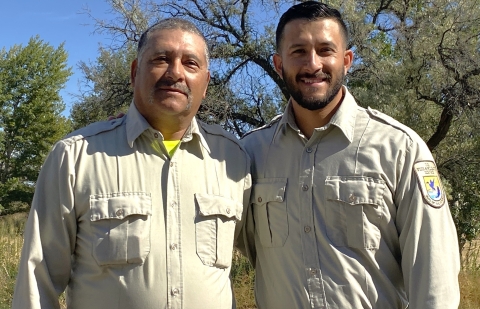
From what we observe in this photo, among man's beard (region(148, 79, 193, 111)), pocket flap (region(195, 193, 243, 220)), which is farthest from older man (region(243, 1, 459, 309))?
man's beard (region(148, 79, 193, 111))

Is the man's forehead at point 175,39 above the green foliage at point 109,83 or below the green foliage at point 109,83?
below

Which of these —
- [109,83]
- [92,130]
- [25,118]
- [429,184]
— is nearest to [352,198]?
[429,184]

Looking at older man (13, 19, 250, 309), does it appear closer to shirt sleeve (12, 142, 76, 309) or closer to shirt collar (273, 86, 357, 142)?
shirt sleeve (12, 142, 76, 309)

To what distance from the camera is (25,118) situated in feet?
97.5

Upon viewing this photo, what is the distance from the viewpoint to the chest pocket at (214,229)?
2.46 metres

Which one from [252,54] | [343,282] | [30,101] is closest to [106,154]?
[343,282]

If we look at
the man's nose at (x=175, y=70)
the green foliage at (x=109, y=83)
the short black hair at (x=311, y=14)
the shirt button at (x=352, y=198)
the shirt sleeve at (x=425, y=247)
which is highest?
the green foliage at (x=109, y=83)

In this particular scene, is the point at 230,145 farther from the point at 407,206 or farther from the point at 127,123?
the point at 407,206

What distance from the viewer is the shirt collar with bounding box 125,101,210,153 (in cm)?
250

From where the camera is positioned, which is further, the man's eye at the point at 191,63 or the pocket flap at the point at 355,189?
the man's eye at the point at 191,63

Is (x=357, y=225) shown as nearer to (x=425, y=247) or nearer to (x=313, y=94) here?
(x=425, y=247)

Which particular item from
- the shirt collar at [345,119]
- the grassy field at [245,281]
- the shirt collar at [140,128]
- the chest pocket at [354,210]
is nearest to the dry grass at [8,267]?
the grassy field at [245,281]

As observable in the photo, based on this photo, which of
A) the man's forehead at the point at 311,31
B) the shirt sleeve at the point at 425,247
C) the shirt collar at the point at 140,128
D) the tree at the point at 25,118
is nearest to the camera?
the shirt sleeve at the point at 425,247

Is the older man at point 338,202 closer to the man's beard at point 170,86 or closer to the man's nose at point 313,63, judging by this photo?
the man's nose at point 313,63
